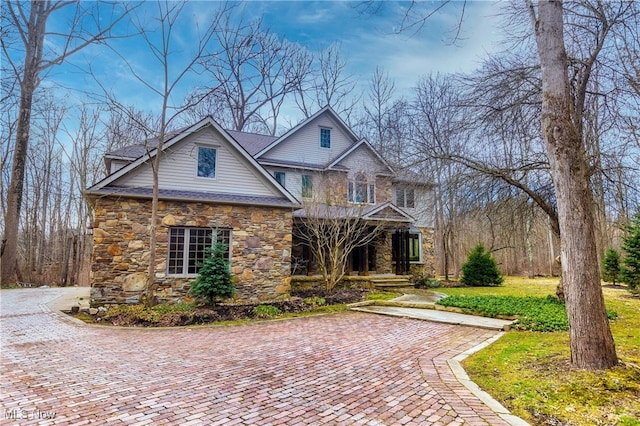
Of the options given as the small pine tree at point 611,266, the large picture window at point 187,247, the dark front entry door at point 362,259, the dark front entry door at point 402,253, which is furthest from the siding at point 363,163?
the small pine tree at point 611,266

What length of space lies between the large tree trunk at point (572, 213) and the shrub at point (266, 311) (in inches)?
274

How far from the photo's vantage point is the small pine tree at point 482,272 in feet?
59.0

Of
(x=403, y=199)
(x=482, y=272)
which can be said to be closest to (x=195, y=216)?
(x=403, y=199)

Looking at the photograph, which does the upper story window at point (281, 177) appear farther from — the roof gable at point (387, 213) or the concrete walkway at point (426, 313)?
the concrete walkway at point (426, 313)

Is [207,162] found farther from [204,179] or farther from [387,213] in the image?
[387,213]

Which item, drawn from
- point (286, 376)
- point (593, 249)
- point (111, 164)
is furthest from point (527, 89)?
point (111, 164)

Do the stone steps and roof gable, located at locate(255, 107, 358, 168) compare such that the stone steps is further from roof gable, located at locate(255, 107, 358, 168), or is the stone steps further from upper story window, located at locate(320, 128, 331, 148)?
upper story window, located at locate(320, 128, 331, 148)

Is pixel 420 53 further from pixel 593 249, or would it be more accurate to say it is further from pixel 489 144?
pixel 593 249

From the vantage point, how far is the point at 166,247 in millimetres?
10875

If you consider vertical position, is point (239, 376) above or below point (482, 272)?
below

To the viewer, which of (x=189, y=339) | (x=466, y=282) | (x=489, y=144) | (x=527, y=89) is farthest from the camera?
(x=466, y=282)

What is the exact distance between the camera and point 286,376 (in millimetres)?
4598

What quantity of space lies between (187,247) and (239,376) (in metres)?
7.45

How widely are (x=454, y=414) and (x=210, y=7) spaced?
12516 millimetres
